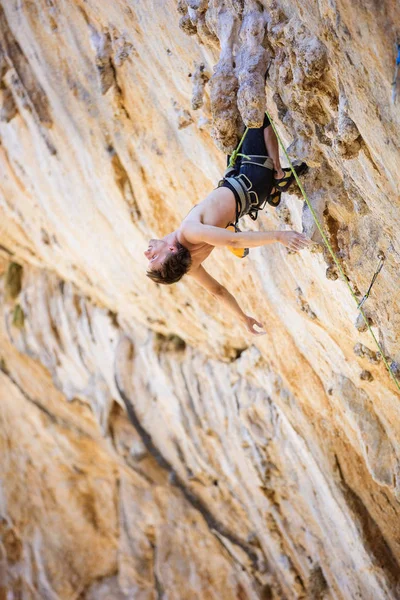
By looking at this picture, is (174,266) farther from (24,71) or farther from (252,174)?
(24,71)

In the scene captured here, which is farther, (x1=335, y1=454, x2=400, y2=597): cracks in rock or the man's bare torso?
(x1=335, y1=454, x2=400, y2=597): cracks in rock

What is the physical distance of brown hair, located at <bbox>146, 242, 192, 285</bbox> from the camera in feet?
11.9

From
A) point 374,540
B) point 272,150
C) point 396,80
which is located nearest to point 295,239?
point 272,150

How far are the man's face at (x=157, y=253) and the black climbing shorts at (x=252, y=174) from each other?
416 millimetres

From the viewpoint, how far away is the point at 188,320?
6793mm

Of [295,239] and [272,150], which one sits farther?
[272,150]

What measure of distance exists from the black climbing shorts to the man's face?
42 centimetres

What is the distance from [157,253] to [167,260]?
7 cm

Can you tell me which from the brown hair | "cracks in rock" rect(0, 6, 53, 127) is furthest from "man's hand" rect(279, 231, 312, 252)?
"cracks in rock" rect(0, 6, 53, 127)

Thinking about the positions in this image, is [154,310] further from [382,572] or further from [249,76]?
[249,76]

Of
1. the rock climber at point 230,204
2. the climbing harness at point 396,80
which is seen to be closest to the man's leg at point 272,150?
the rock climber at point 230,204

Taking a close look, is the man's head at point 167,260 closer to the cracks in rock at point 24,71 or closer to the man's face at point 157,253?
the man's face at point 157,253

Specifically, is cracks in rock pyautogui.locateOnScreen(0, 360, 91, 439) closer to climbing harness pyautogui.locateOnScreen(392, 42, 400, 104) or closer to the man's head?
the man's head

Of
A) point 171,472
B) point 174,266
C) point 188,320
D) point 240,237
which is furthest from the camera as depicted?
point 171,472
